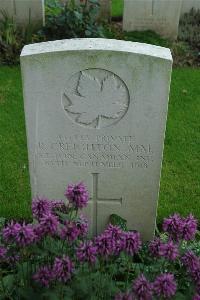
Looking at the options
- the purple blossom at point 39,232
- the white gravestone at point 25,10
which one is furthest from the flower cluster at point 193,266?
the white gravestone at point 25,10

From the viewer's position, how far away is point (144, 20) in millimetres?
7625

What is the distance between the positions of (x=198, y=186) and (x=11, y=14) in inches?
166

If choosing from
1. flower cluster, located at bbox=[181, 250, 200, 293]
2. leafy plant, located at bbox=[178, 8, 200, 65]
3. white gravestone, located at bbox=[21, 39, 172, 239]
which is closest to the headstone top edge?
white gravestone, located at bbox=[21, 39, 172, 239]

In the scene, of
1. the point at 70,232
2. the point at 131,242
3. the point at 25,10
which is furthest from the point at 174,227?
the point at 25,10

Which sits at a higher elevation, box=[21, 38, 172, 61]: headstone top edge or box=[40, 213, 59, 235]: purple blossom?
box=[21, 38, 172, 61]: headstone top edge

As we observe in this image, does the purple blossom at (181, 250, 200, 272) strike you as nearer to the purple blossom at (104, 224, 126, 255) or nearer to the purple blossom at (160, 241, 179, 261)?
the purple blossom at (160, 241, 179, 261)

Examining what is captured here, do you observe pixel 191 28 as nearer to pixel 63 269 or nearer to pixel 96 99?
pixel 96 99

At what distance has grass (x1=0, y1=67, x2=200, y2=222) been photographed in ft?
14.4

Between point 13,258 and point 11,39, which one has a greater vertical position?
point 11,39

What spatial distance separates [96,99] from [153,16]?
4.74m

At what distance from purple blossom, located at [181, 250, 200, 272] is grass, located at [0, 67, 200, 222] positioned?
164 cm

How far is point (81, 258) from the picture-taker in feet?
8.21

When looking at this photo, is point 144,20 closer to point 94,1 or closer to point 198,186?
point 94,1

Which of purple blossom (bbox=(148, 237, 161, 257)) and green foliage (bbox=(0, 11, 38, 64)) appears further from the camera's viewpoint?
green foliage (bbox=(0, 11, 38, 64))
